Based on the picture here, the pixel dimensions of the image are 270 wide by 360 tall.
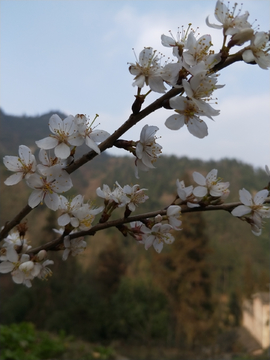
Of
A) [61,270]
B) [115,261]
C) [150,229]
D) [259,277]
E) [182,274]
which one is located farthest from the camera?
[259,277]

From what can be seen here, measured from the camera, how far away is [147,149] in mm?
599

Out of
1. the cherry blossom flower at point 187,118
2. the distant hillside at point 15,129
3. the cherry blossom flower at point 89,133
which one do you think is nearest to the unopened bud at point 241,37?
the cherry blossom flower at point 187,118

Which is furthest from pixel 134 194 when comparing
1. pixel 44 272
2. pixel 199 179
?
pixel 44 272

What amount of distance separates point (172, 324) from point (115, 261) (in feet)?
7.44

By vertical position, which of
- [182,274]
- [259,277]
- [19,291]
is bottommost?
[19,291]

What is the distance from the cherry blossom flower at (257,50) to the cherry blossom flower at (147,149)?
197mm

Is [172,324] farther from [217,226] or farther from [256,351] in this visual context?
[217,226]

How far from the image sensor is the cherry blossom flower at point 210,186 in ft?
2.20

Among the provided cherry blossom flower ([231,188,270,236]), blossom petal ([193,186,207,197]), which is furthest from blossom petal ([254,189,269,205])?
blossom petal ([193,186,207,197])

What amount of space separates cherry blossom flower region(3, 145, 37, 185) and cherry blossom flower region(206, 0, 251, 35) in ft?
1.33

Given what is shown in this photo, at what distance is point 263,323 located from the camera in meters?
9.38

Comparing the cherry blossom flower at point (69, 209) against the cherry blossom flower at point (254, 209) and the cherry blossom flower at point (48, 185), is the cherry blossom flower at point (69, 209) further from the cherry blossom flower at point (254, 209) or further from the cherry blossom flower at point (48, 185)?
the cherry blossom flower at point (254, 209)

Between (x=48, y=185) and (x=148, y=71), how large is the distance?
271 millimetres

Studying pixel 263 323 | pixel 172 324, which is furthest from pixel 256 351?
pixel 172 324
